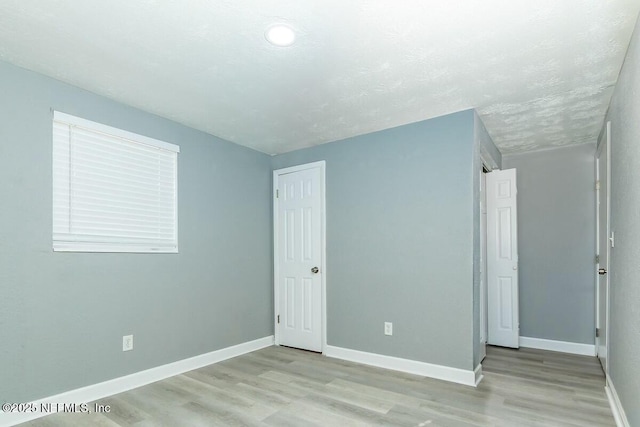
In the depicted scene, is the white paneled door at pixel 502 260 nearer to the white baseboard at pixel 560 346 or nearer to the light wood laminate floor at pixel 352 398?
the white baseboard at pixel 560 346

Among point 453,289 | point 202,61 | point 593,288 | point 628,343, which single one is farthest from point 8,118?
point 593,288

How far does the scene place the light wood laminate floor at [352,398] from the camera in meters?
2.45

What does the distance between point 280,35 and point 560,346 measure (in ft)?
14.7

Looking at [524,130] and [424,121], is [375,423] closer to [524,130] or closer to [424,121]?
[424,121]

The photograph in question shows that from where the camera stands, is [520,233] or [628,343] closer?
[628,343]

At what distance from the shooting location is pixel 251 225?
4.32m

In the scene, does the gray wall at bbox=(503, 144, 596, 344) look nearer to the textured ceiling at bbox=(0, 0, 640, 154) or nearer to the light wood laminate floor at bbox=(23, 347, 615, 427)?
the light wood laminate floor at bbox=(23, 347, 615, 427)

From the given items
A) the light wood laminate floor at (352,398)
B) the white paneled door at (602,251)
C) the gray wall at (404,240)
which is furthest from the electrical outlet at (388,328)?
the white paneled door at (602,251)

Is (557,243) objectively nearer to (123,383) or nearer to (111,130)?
(123,383)

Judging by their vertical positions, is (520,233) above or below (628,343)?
above

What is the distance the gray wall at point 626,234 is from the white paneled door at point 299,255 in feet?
8.54

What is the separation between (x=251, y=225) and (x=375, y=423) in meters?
2.57

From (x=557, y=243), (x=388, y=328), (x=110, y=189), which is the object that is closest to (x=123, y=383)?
(x=110, y=189)

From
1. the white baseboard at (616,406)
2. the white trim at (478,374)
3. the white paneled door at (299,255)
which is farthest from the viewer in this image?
the white paneled door at (299,255)
